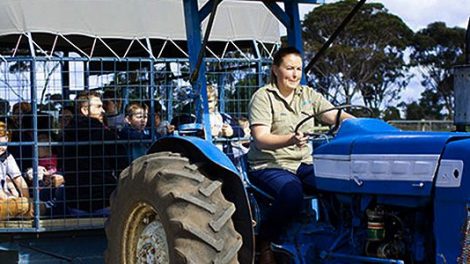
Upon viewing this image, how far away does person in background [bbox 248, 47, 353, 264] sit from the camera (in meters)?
5.55

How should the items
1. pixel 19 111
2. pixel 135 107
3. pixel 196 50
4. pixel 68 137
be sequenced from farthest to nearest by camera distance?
pixel 135 107
pixel 19 111
pixel 68 137
pixel 196 50

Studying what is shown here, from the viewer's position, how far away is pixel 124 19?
34.1 ft

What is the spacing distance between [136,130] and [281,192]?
2746 mm

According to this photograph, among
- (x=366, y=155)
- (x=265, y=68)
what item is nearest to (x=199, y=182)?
(x=366, y=155)

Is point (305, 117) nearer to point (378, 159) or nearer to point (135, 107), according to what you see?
point (378, 159)

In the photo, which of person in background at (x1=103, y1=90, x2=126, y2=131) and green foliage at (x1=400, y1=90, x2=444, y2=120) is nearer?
person in background at (x1=103, y1=90, x2=126, y2=131)

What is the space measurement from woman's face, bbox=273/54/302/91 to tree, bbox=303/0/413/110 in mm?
33094

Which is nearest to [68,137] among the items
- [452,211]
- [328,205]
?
[328,205]

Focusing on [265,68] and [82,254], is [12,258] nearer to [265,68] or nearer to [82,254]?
[82,254]

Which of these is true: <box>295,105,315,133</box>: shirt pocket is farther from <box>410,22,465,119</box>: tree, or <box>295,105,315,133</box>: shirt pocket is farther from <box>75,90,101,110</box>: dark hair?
<box>410,22,465,119</box>: tree

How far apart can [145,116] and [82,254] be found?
1414 mm

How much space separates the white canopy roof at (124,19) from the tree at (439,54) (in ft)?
109

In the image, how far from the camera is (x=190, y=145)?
5590 mm

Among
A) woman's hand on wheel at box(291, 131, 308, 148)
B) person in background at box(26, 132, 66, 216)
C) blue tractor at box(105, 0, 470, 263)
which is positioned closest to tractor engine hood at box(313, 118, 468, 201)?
blue tractor at box(105, 0, 470, 263)
